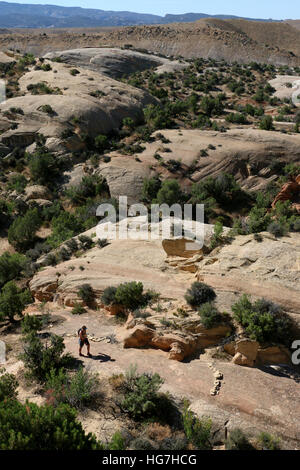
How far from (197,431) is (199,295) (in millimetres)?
5076

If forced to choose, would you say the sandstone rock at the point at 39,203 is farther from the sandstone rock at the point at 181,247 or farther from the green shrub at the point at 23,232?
the sandstone rock at the point at 181,247

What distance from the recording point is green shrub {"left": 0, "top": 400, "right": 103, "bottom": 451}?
21.6 feet

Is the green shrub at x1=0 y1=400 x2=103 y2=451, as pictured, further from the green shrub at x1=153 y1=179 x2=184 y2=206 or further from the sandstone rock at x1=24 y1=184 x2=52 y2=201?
the sandstone rock at x1=24 y1=184 x2=52 y2=201

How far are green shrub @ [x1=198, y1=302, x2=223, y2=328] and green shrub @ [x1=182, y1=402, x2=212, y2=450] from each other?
11.6 feet

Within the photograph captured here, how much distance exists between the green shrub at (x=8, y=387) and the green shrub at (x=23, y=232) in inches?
572

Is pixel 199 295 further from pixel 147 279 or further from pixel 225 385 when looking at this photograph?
pixel 225 385

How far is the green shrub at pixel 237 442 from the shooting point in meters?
7.85

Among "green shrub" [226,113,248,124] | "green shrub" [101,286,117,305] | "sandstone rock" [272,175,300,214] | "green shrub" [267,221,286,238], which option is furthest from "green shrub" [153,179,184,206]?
"green shrub" [226,113,248,124]

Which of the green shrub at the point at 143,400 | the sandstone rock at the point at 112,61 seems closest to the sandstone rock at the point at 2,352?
the green shrub at the point at 143,400

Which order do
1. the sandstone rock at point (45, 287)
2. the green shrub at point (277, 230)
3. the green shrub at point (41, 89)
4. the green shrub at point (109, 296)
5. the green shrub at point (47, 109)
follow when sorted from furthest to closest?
the green shrub at point (41, 89) → the green shrub at point (47, 109) → the sandstone rock at point (45, 287) → the green shrub at point (277, 230) → the green shrub at point (109, 296)

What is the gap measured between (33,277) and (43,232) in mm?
7862

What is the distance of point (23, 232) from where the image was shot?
22.9 m
